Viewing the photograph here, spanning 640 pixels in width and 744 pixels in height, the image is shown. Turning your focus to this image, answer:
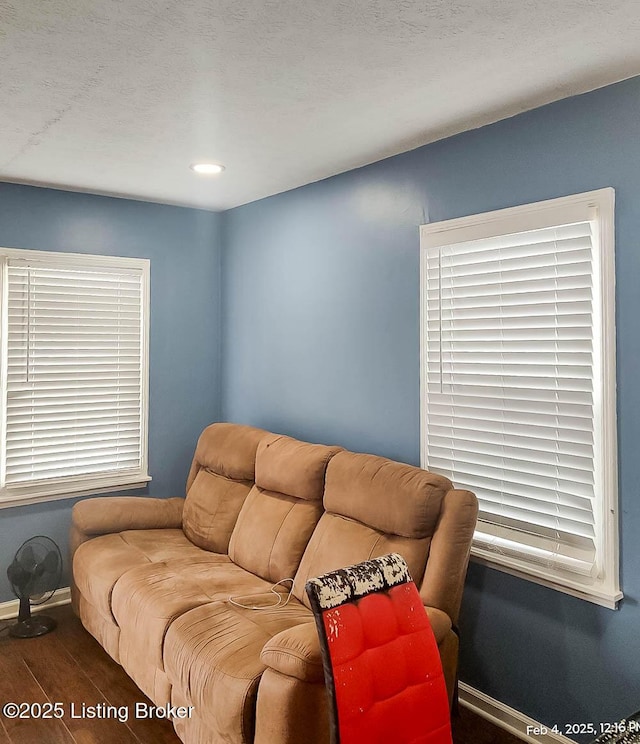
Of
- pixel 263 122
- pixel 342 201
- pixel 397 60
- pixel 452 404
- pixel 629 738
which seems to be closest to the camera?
pixel 629 738

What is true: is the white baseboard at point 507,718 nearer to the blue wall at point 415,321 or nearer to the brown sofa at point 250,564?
the blue wall at point 415,321

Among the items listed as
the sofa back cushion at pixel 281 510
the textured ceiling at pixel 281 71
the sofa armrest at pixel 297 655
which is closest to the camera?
the textured ceiling at pixel 281 71

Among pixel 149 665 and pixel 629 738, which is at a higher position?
pixel 629 738

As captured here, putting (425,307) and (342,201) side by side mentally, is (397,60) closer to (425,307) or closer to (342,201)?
(425,307)

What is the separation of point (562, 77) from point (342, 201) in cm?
149

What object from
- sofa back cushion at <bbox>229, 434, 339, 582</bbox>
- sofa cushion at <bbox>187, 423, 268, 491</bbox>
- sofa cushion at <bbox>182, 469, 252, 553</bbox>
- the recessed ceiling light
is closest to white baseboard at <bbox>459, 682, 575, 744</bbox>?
sofa back cushion at <bbox>229, 434, 339, 582</bbox>

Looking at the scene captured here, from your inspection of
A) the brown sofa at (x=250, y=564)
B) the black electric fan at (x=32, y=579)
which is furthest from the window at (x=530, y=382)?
the black electric fan at (x=32, y=579)

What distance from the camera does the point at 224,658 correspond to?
2.38 metres

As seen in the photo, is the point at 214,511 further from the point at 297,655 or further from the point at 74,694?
the point at 297,655

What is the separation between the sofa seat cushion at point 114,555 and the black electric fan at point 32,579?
211 mm

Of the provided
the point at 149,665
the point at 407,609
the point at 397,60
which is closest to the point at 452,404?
the point at 407,609

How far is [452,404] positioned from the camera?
296 centimetres

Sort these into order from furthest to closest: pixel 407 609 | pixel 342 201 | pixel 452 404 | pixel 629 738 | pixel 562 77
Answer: pixel 342 201, pixel 452 404, pixel 562 77, pixel 407 609, pixel 629 738

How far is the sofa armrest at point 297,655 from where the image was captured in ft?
6.75
